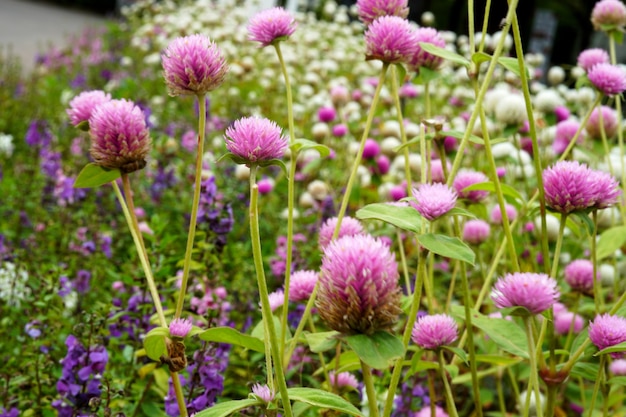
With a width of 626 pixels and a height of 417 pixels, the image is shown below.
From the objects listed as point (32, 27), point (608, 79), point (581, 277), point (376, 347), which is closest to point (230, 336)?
point (376, 347)

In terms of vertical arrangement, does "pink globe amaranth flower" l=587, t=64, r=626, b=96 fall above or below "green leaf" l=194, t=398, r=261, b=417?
above

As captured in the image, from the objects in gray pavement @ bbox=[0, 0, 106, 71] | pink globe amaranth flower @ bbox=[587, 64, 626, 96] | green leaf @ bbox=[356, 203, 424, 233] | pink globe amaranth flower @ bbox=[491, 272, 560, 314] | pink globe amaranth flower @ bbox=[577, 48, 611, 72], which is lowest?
gray pavement @ bbox=[0, 0, 106, 71]

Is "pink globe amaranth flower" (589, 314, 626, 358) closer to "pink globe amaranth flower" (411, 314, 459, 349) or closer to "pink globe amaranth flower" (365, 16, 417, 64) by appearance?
"pink globe amaranth flower" (411, 314, 459, 349)

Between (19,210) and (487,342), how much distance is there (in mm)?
1646

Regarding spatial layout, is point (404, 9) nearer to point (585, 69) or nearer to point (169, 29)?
point (585, 69)

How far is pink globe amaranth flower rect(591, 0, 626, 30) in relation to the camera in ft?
4.92

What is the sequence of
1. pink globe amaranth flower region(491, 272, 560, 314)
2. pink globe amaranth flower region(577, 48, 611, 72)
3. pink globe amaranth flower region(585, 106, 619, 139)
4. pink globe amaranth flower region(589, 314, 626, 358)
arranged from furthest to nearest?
pink globe amaranth flower region(585, 106, 619, 139) < pink globe amaranth flower region(577, 48, 611, 72) < pink globe amaranth flower region(589, 314, 626, 358) < pink globe amaranth flower region(491, 272, 560, 314)

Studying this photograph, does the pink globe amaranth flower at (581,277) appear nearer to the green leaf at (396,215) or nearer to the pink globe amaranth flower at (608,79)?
the pink globe amaranth flower at (608,79)

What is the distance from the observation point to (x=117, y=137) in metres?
0.86

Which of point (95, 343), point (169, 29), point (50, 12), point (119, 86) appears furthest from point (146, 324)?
point (50, 12)

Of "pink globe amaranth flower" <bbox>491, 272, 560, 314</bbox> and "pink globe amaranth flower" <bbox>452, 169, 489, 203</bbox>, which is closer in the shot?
"pink globe amaranth flower" <bbox>491, 272, 560, 314</bbox>

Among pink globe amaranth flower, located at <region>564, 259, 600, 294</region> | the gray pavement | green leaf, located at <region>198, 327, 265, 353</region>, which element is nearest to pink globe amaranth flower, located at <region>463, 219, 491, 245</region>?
pink globe amaranth flower, located at <region>564, 259, 600, 294</region>

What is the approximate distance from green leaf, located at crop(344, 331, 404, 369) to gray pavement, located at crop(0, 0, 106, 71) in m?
5.83

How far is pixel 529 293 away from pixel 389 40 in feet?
1.19
